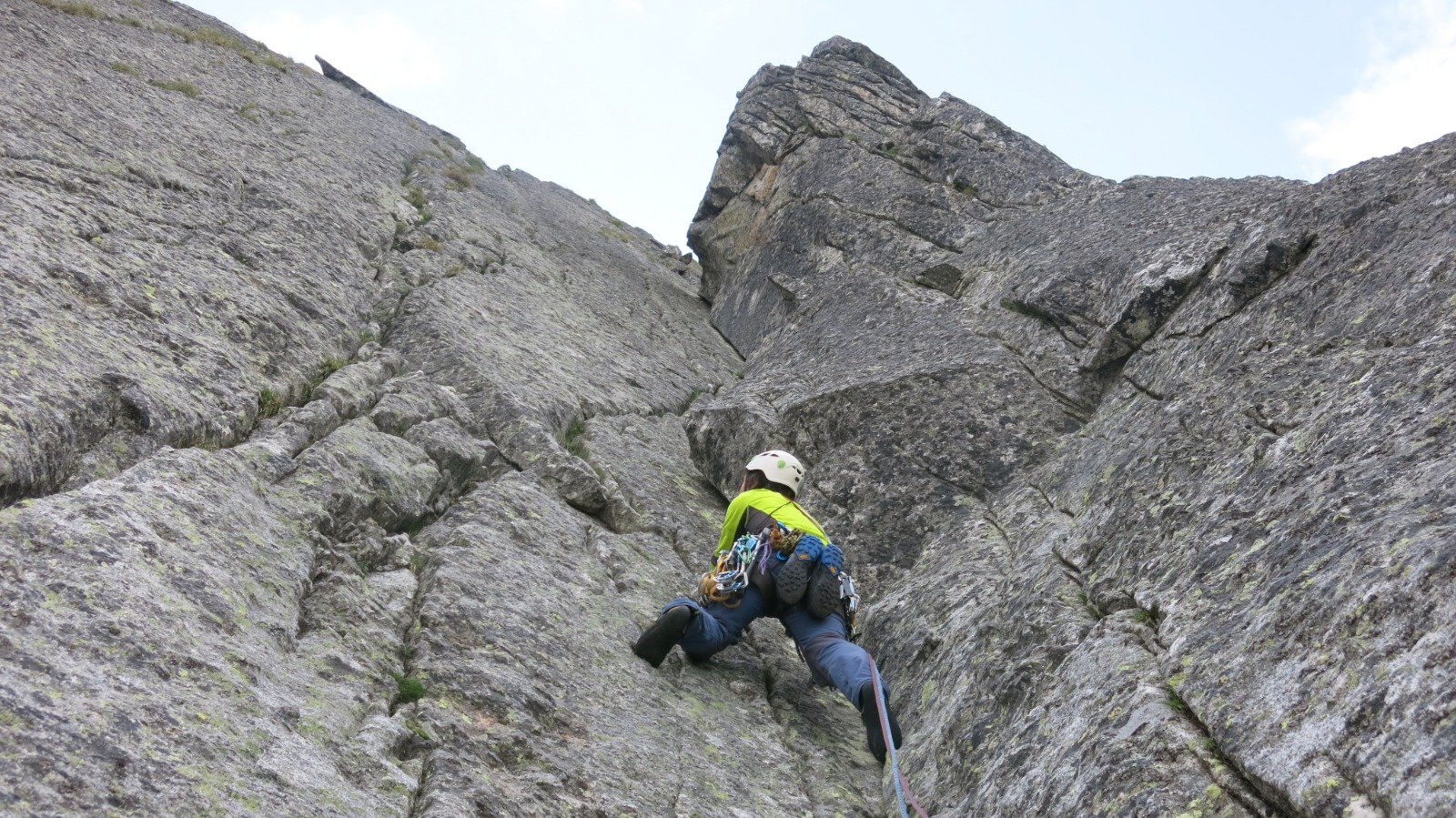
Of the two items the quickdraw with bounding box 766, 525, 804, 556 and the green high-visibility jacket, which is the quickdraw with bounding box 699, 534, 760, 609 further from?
the green high-visibility jacket

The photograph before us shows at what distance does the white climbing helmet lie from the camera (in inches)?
419

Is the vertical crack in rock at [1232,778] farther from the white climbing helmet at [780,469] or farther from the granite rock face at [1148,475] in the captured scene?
Answer: the white climbing helmet at [780,469]

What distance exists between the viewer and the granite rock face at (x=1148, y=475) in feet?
15.5

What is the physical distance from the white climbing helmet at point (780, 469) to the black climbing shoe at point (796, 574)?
1.85 metres

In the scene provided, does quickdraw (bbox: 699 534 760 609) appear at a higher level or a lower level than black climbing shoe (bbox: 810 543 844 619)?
lower

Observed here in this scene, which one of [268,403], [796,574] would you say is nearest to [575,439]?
[268,403]

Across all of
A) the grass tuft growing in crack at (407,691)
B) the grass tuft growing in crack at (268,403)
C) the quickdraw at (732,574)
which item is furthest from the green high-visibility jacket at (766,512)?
the grass tuft growing in crack at (268,403)

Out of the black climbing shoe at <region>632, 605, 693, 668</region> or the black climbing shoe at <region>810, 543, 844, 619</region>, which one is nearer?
the black climbing shoe at <region>632, 605, 693, 668</region>

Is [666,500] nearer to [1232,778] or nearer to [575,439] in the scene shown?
[575,439]

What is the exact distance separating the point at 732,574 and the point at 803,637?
0.89 meters

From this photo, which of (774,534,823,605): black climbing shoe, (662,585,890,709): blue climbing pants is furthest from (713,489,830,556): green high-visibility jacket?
(662,585,890,709): blue climbing pants

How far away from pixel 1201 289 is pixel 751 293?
1186cm

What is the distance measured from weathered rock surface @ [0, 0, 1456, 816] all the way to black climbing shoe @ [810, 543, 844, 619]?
900 mm

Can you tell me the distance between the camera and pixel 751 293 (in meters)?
21.5
